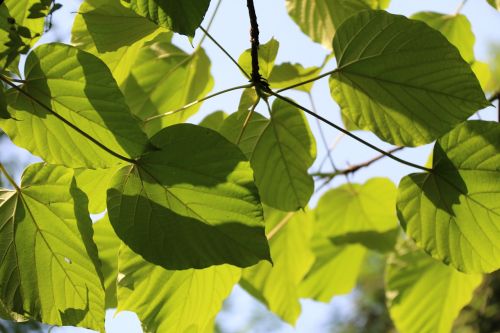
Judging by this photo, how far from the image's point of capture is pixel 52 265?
2.25 ft

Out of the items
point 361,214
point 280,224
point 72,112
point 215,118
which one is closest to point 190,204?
point 72,112

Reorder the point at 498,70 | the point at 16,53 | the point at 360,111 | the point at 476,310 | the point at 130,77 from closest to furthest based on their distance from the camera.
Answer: the point at 16,53
the point at 360,111
the point at 130,77
the point at 476,310
the point at 498,70

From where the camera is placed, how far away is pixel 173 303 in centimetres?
79

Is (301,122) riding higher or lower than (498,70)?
higher

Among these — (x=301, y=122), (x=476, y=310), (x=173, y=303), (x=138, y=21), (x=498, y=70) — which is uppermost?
(x=138, y=21)

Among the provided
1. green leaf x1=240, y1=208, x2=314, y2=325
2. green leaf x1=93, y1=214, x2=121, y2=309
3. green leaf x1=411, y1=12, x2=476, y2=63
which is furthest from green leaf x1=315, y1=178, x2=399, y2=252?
green leaf x1=93, y1=214, x2=121, y2=309

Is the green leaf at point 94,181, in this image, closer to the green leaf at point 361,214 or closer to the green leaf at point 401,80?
the green leaf at point 401,80

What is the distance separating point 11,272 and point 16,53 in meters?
0.22

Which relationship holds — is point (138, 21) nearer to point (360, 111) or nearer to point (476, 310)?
point (360, 111)

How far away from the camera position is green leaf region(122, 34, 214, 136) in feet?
3.36

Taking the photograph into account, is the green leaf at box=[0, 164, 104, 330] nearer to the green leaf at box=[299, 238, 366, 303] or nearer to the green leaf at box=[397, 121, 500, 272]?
the green leaf at box=[397, 121, 500, 272]

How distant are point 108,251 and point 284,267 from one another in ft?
1.16

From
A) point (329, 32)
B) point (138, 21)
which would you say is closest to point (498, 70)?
point (329, 32)

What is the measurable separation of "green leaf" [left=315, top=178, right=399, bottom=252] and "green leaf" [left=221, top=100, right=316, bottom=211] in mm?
302
